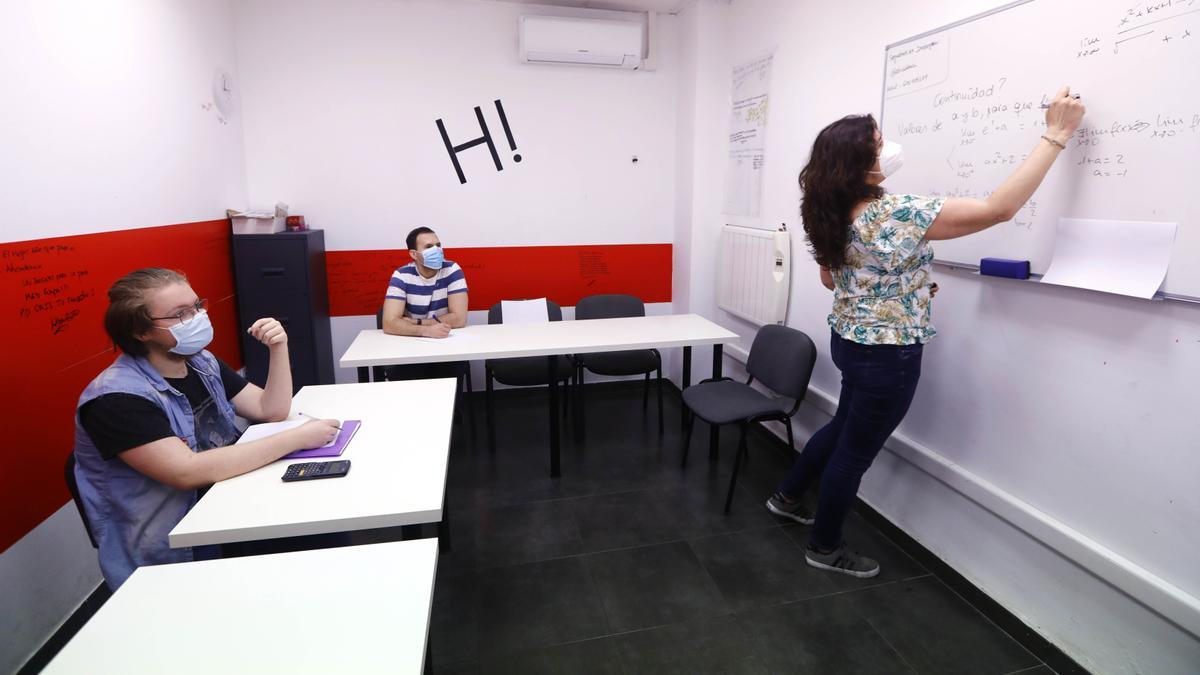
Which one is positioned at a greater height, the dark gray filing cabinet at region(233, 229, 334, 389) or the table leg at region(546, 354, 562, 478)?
the dark gray filing cabinet at region(233, 229, 334, 389)

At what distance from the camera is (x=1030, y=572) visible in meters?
2.04

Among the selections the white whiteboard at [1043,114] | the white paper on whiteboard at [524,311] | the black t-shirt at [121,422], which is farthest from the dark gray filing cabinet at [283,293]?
the white whiteboard at [1043,114]

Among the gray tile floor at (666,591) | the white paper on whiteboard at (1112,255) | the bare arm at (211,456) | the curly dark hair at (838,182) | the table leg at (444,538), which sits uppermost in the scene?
the curly dark hair at (838,182)

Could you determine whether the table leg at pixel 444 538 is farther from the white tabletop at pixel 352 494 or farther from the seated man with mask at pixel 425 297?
the seated man with mask at pixel 425 297

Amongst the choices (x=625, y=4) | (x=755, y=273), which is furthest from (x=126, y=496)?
(x=625, y=4)

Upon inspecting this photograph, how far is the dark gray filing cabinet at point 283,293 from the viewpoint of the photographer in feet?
11.7

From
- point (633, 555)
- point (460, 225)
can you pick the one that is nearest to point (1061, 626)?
point (633, 555)

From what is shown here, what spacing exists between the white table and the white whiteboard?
1293mm

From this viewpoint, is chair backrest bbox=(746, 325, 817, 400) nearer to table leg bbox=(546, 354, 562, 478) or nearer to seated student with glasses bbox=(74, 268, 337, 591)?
table leg bbox=(546, 354, 562, 478)

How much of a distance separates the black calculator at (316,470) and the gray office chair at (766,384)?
171 centimetres

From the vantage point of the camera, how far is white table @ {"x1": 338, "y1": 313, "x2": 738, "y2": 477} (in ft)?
9.32

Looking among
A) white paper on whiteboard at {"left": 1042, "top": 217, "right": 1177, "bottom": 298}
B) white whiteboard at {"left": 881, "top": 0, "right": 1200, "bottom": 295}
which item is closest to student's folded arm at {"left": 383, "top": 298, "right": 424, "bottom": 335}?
white whiteboard at {"left": 881, "top": 0, "right": 1200, "bottom": 295}

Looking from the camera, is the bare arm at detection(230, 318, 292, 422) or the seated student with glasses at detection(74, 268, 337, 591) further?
the bare arm at detection(230, 318, 292, 422)

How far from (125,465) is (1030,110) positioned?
272 cm
